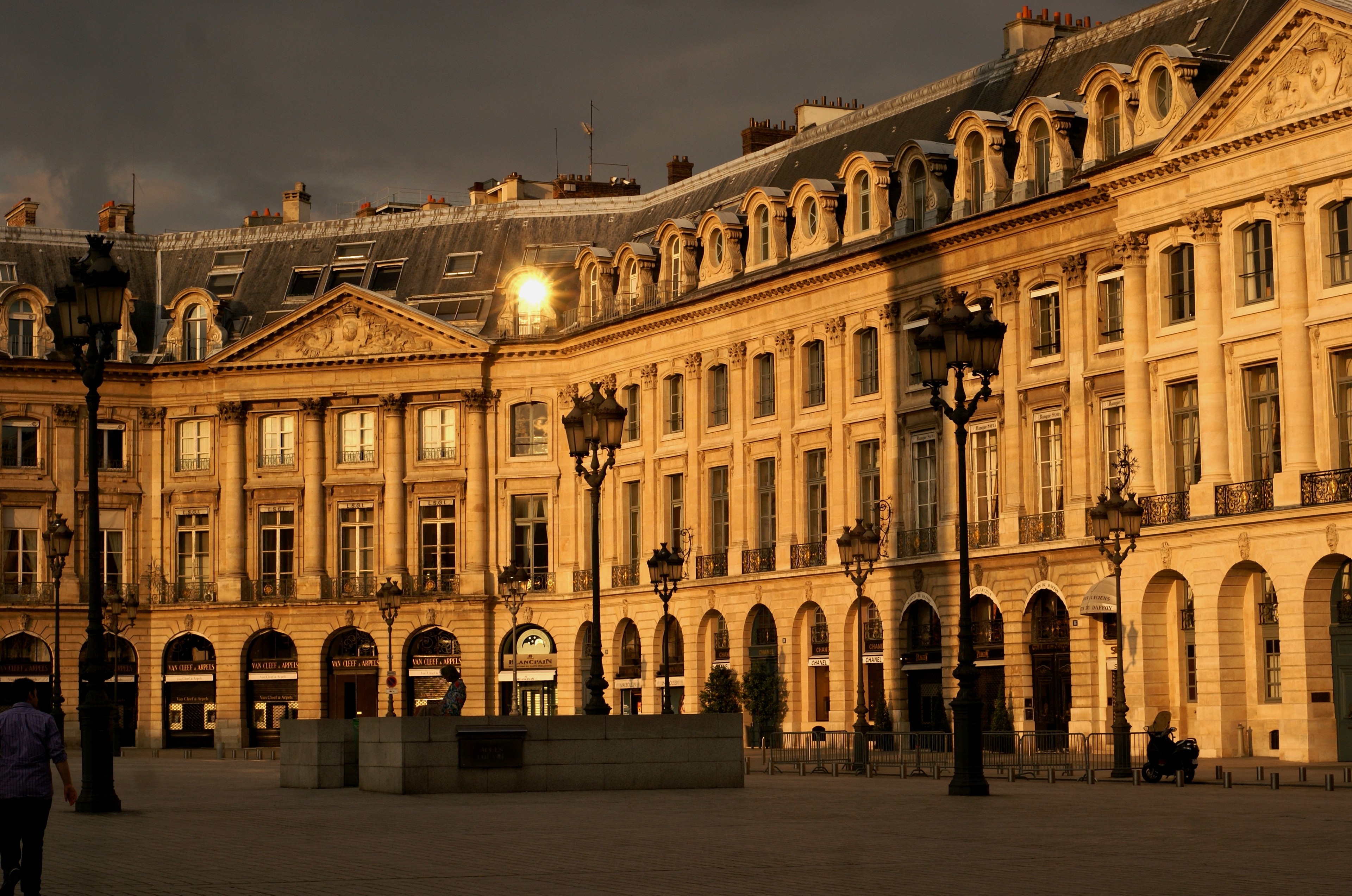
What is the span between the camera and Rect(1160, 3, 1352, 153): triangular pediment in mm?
45781

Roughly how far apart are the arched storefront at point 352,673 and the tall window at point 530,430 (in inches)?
332

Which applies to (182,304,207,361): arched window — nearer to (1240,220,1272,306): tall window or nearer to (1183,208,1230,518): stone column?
(1183,208,1230,518): stone column

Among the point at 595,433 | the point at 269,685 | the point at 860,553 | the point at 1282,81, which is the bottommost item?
the point at 269,685

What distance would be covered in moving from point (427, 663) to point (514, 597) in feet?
18.6

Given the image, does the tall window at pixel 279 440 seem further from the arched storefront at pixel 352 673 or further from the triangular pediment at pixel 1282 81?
the triangular pediment at pixel 1282 81

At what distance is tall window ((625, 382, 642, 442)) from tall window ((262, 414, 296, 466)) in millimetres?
13597

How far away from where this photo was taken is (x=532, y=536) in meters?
76.9

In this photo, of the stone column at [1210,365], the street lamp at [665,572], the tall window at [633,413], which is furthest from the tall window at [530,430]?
the stone column at [1210,365]

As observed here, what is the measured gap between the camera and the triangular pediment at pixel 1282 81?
45781mm

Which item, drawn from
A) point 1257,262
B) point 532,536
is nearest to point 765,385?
point 532,536

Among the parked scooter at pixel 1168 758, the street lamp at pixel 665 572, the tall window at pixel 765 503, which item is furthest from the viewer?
the tall window at pixel 765 503

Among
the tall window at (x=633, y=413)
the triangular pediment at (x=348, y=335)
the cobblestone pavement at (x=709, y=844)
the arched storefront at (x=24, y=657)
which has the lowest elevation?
the cobblestone pavement at (x=709, y=844)

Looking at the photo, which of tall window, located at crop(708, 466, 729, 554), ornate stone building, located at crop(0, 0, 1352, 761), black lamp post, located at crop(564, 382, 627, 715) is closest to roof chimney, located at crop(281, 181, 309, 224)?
ornate stone building, located at crop(0, 0, 1352, 761)

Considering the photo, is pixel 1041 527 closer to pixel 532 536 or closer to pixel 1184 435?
pixel 1184 435
